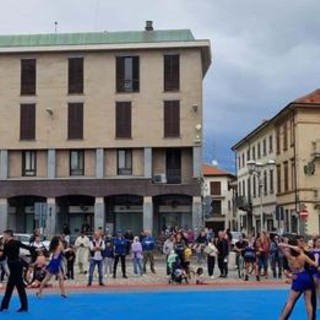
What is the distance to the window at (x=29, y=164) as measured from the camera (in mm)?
50688

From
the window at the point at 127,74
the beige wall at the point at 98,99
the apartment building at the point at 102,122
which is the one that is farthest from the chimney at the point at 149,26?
the window at the point at 127,74

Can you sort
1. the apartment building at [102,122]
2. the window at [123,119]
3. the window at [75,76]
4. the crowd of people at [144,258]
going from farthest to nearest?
the window at [75,76]
the window at [123,119]
the apartment building at [102,122]
the crowd of people at [144,258]

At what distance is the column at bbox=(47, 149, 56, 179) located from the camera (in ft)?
164

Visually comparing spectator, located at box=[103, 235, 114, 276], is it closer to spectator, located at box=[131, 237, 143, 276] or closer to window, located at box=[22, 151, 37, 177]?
spectator, located at box=[131, 237, 143, 276]

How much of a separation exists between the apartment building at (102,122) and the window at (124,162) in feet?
0.23

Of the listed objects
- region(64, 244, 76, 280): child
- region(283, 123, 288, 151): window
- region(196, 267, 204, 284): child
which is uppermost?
region(283, 123, 288, 151): window

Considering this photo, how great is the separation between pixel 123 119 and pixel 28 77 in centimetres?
767

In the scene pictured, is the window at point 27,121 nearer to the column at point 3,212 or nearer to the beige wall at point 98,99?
the beige wall at point 98,99

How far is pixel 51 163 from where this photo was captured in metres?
50.0

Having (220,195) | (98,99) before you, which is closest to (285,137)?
(98,99)

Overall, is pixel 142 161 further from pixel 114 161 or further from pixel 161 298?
pixel 161 298

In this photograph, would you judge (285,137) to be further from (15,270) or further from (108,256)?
(15,270)

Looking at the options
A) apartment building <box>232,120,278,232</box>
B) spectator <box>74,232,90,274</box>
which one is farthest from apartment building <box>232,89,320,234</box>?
spectator <box>74,232,90,274</box>

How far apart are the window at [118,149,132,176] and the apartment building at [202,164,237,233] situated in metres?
44.2
